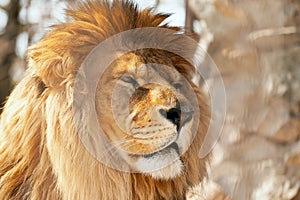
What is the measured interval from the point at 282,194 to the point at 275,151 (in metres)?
0.20

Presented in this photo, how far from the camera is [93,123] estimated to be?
9.09ft

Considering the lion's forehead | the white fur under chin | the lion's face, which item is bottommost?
the white fur under chin

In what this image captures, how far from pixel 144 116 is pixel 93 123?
0.82 feet

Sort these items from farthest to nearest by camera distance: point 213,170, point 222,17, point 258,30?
point 213,170, point 222,17, point 258,30

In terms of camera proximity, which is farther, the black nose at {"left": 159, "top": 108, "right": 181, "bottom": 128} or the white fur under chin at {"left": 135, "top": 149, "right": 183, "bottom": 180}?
the white fur under chin at {"left": 135, "top": 149, "right": 183, "bottom": 180}

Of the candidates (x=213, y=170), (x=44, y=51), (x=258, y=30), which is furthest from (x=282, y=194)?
(x=44, y=51)

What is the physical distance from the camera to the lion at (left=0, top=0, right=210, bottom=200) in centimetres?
273

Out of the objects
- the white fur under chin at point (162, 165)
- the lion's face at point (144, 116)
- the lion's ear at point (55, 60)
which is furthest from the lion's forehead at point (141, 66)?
the white fur under chin at point (162, 165)

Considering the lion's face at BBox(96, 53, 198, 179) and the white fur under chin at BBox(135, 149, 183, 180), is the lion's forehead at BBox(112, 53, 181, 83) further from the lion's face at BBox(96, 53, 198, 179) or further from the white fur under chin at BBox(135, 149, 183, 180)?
the white fur under chin at BBox(135, 149, 183, 180)

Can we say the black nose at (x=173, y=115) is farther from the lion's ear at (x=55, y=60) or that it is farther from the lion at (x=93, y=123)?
the lion's ear at (x=55, y=60)

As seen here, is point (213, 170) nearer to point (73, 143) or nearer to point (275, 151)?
point (275, 151)

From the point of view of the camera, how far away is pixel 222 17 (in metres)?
2.92

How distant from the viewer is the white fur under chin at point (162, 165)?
2.75 meters

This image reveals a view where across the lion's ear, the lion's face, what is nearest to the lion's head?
the lion's face
